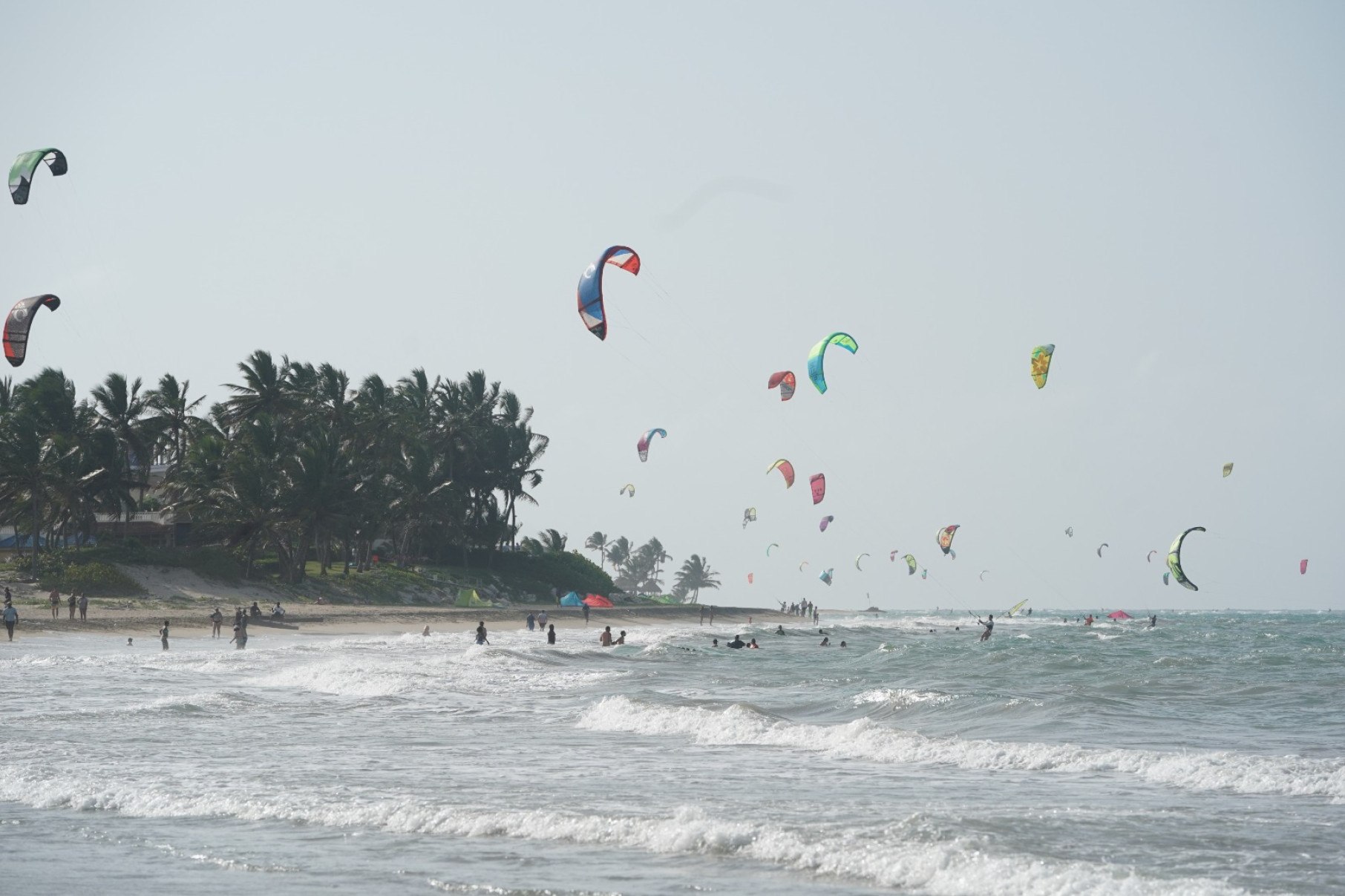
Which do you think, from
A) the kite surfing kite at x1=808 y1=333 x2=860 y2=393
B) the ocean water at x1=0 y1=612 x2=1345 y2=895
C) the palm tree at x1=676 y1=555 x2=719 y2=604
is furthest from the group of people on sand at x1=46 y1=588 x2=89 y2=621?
the palm tree at x1=676 y1=555 x2=719 y2=604

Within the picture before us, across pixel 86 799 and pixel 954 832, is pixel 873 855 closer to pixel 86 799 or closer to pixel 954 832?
pixel 954 832

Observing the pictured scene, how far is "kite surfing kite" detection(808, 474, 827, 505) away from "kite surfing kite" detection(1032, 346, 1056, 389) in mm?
15090

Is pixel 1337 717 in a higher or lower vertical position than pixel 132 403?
lower

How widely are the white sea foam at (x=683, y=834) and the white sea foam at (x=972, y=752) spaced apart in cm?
459

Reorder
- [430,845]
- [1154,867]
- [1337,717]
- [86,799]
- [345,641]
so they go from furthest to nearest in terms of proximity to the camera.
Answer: [345,641]
[1337,717]
[86,799]
[430,845]
[1154,867]

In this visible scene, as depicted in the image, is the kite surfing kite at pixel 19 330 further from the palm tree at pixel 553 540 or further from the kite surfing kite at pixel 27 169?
the palm tree at pixel 553 540

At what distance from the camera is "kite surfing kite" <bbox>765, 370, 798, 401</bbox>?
120ft

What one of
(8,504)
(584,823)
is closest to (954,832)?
(584,823)

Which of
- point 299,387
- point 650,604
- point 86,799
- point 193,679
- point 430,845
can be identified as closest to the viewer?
point 430,845

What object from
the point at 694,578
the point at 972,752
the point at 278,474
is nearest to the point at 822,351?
the point at 972,752

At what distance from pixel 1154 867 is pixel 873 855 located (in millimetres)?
2053

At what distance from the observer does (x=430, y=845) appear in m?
10.1

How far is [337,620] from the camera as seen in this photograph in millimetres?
44219

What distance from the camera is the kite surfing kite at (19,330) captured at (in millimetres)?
26109
